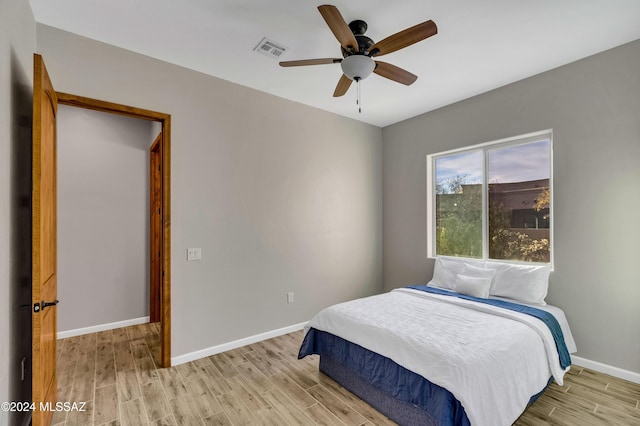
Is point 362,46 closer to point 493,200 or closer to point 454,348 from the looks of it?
point 454,348

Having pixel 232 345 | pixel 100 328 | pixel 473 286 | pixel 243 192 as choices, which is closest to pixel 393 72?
pixel 243 192

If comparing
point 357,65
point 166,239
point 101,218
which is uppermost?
point 357,65

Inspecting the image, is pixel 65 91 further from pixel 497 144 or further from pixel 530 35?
pixel 497 144

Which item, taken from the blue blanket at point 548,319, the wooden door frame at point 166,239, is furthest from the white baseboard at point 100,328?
the blue blanket at point 548,319

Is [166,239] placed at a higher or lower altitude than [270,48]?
lower

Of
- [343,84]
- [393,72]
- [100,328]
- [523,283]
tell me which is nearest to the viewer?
[393,72]

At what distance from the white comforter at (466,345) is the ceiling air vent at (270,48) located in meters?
2.33

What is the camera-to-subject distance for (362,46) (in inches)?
90.3

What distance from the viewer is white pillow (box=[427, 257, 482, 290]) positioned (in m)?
3.56

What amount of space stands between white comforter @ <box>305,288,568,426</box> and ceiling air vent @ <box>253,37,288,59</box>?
2327mm

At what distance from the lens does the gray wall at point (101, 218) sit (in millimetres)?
3578

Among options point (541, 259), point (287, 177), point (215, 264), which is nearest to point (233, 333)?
point (215, 264)

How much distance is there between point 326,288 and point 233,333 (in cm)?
137

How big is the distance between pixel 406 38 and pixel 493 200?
2499 mm
